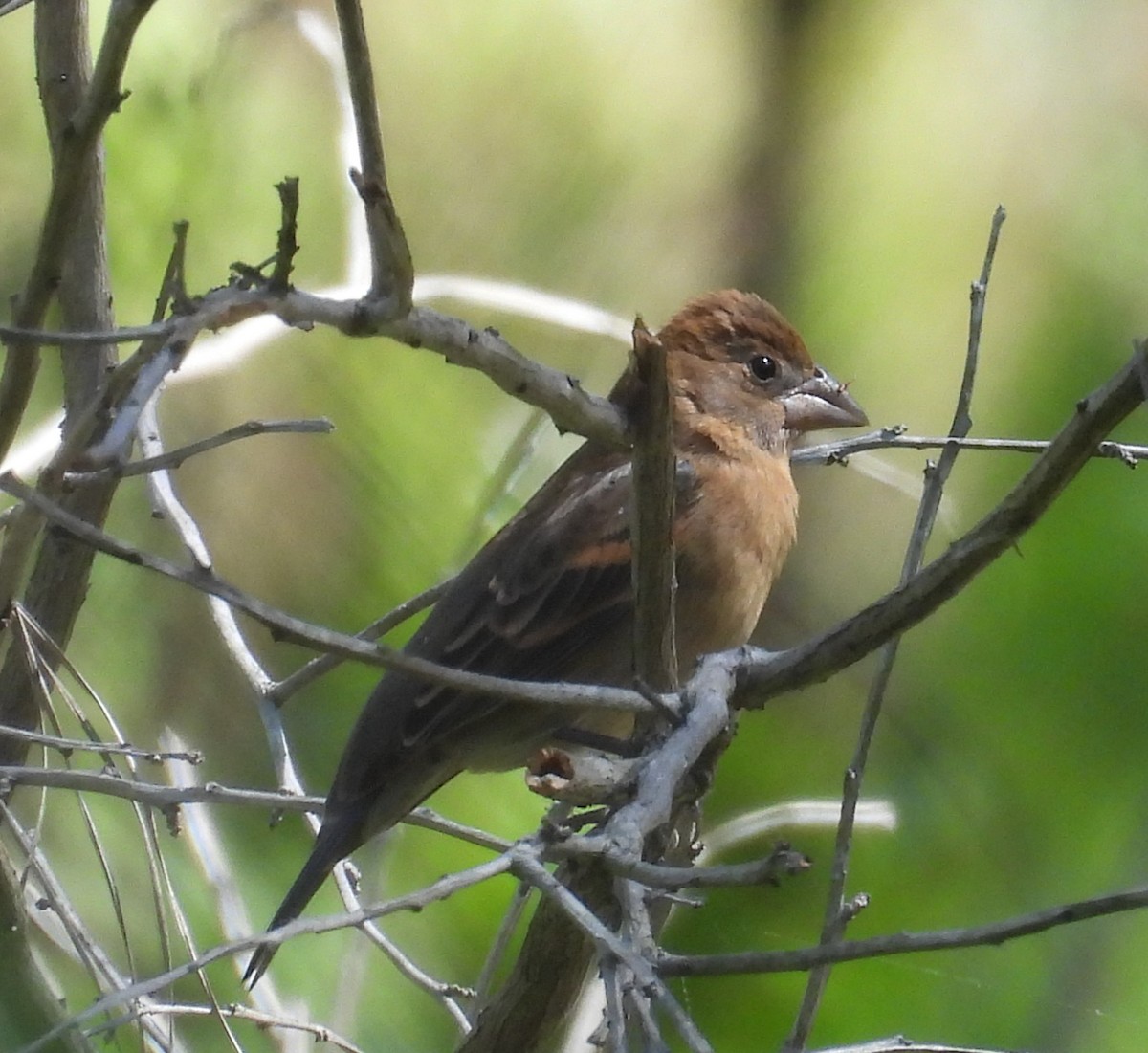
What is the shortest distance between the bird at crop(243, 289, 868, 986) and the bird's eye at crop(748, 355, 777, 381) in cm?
18

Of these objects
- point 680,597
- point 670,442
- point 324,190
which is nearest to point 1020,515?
point 670,442

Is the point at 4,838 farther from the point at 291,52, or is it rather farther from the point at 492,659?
the point at 291,52

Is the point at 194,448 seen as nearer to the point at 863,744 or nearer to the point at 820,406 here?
the point at 863,744

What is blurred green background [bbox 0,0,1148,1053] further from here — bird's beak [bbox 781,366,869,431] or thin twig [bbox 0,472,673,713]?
thin twig [bbox 0,472,673,713]

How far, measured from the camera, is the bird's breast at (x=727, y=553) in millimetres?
2895

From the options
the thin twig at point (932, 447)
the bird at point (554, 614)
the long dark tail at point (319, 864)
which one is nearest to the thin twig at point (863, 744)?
the thin twig at point (932, 447)

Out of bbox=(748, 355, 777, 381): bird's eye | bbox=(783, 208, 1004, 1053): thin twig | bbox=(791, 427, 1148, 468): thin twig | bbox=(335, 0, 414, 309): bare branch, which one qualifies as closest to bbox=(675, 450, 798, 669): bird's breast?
bbox=(791, 427, 1148, 468): thin twig

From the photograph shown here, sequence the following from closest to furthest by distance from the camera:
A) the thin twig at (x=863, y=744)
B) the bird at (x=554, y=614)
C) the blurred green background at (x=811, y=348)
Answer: the thin twig at (x=863, y=744)
the bird at (x=554, y=614)
the blurred green background at (x=811, y=348)

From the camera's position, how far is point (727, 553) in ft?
9.61

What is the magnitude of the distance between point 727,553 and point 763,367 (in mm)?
583

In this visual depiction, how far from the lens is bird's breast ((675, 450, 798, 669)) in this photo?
2.89 m

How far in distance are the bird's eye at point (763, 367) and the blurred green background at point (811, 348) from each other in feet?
1.04

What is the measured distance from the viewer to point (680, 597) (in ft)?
9.47

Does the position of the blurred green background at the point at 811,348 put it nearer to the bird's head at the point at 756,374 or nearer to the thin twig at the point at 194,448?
the bird's head at the point at 756,374
